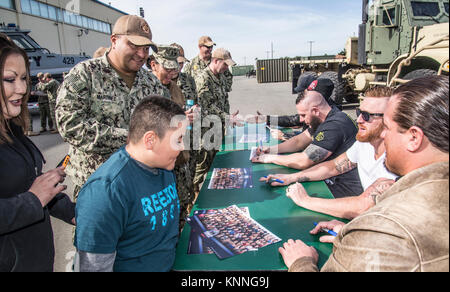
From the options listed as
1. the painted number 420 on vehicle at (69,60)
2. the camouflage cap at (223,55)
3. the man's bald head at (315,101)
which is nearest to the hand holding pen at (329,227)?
the man's bald head at (315,101)

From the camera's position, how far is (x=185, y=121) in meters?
1.42

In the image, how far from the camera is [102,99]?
2020 mm

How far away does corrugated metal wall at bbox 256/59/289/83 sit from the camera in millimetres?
26391

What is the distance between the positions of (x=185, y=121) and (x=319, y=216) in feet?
3.16

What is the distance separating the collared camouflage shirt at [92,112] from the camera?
1.90 meters

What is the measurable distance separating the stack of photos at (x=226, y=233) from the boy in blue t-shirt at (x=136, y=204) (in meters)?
0.16

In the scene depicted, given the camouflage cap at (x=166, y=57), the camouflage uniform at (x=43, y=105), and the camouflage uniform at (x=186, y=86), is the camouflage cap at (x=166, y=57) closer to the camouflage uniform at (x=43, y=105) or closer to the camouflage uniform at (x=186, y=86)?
the camouflage uniform at (x=186, y=86)

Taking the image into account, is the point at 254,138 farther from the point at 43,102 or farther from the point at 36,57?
the point at 36,57

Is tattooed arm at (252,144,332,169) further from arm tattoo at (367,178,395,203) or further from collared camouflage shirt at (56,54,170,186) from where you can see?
collared camouflage shirt at (56,54,170,186)

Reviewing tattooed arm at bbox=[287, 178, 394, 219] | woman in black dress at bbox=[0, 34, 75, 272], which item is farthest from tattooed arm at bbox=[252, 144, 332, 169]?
woman in black dress at bbox=[0, 34, 75, 272]

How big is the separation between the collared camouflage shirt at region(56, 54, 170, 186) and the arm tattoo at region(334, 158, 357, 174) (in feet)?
5.36
